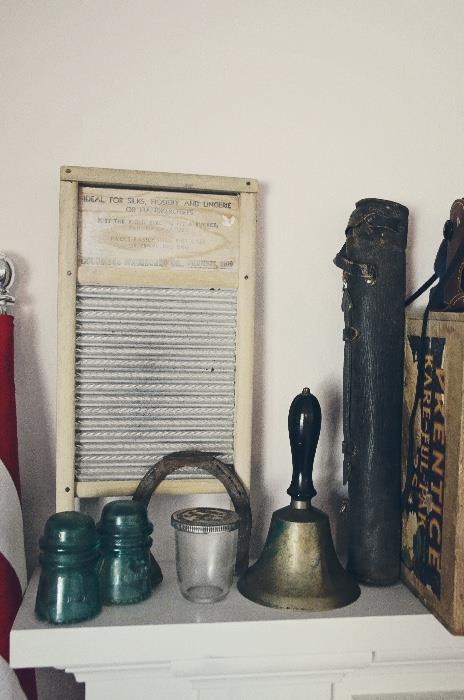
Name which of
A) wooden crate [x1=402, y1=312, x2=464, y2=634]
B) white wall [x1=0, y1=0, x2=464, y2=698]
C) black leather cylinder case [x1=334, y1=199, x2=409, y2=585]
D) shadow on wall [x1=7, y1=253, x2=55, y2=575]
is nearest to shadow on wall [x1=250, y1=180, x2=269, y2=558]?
white wall [x1=0, y1=0, x2=464, y2=698]

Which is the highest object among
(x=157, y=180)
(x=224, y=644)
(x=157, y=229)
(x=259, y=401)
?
(x=157, y=180)

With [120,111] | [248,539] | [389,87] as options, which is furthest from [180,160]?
[248,539]

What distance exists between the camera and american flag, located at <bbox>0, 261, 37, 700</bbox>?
1431 mm

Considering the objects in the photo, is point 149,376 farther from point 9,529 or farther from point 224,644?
point 224,644

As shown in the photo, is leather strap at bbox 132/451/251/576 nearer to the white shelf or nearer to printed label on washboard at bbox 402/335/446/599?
the white shelf

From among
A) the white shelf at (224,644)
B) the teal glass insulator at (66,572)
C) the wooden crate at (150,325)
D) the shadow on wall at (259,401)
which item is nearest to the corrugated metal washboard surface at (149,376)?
the wooden crate at (150,325)

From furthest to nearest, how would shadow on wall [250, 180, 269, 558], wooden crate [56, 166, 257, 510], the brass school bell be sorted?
shadow on wall [250, 180, 269, 558] < wooden crate [56, 166, 257, 510] < the brass school bell

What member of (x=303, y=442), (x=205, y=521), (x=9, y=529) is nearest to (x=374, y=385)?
(x=303, y=442)

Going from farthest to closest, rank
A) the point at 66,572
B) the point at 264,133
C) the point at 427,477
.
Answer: the point at 264,133 < the point at 427,477 < the point at 66,572

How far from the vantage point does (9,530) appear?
4.83ft

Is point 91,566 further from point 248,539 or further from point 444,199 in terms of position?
point 444,199

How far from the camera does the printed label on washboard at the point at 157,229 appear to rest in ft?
5.10

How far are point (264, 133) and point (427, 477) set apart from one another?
92 centimetres

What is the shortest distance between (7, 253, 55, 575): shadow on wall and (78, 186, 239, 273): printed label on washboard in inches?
10.6
